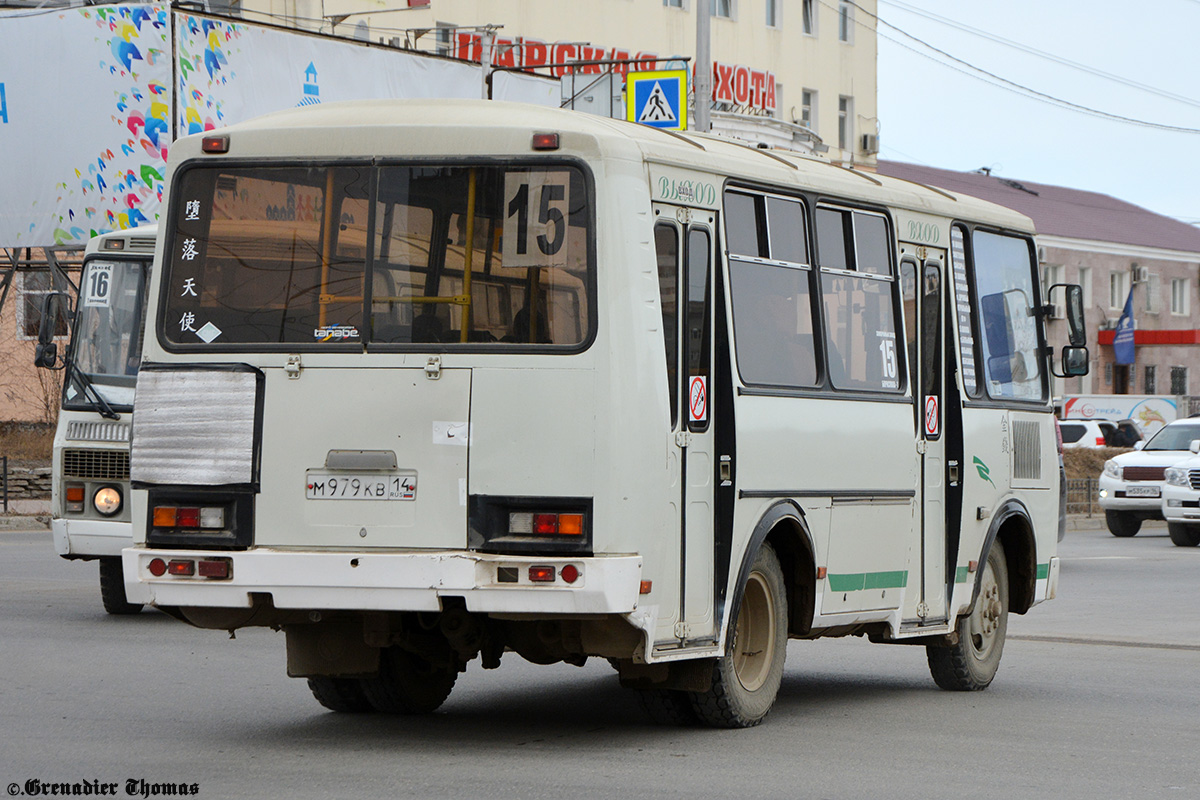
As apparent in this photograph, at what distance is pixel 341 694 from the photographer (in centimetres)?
988

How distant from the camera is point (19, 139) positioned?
2956cm

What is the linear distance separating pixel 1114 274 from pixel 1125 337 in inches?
129

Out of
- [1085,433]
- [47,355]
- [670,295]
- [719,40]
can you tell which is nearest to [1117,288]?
[719,40]

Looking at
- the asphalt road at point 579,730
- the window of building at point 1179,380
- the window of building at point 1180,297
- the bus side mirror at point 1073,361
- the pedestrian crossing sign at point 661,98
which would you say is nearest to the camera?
the asphalt road at point 579,730

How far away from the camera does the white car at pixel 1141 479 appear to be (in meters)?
31.2

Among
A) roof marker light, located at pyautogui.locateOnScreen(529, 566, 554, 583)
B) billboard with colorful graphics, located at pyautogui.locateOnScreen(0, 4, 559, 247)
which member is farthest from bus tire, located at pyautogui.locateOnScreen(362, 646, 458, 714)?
billboard with colorful graphics, located at pyautogui.locateOnScreen(0, 4, 559, 247)

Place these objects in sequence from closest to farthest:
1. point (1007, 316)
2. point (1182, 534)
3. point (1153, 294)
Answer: point (1007, 316), point (1182, 534), point (1153, 294)

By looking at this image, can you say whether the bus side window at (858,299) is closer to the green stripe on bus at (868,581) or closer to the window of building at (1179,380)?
the green stripe on bus at (868,581)

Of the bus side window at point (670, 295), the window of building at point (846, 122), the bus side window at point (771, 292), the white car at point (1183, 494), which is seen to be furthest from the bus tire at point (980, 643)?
the window of building at point (846, 122)

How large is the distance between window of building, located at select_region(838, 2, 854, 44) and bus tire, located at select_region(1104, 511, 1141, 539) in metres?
28.9

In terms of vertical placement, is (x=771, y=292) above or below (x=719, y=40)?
below

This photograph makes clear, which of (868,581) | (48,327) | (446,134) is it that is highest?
(446,134)

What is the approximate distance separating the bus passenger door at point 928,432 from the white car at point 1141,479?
66.2 ft

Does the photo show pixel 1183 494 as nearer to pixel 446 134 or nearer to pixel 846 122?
pixel 446 134
